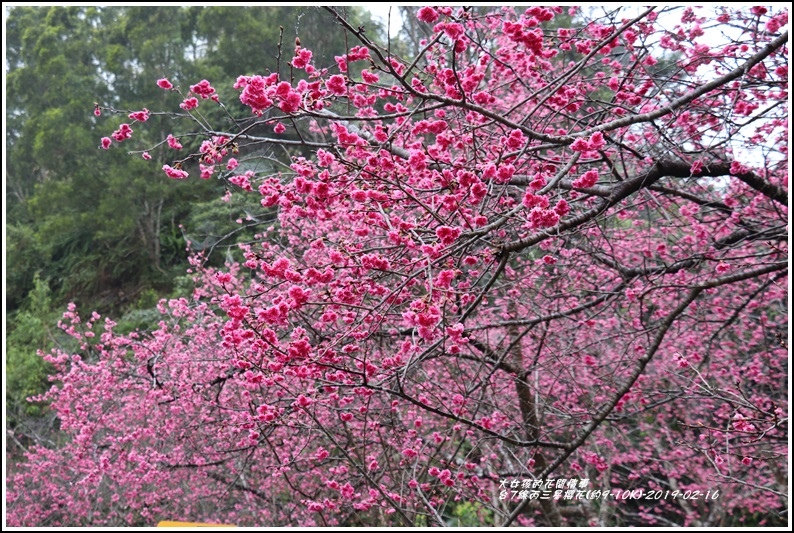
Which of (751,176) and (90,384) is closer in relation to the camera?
(751,176)

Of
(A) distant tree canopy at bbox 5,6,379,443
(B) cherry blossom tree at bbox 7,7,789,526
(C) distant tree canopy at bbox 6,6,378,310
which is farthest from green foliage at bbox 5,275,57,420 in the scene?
(B) cherry blossom tree at bbox 7,7,789,526

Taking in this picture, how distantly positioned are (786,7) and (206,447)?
465 centimetres

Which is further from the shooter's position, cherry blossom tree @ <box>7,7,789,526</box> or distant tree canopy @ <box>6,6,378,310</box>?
distant tree canopy @ <box>6,6,378,310</box>

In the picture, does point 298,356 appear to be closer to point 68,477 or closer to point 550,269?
point 550,269

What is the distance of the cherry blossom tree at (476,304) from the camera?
1968mm

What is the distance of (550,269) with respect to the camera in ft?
16.2

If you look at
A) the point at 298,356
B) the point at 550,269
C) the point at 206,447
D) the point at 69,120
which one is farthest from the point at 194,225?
the point at 298,356

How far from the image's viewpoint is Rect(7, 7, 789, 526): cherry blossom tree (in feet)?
6.46

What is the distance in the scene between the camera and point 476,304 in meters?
1.92

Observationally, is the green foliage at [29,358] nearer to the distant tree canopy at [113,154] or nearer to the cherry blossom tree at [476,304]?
the distant tree canopy at [113,154]

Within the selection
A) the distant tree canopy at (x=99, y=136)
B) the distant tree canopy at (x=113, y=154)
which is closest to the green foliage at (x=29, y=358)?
the distant tree canopy at (x=113, y=154)

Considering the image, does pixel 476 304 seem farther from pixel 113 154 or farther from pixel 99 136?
pixel 99 136

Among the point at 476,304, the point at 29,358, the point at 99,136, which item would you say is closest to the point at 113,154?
the point at 99,136

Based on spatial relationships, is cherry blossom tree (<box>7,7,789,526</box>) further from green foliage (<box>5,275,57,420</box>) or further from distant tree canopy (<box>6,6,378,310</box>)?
distant tree canopy (<box>6,6,378,310</box>)
